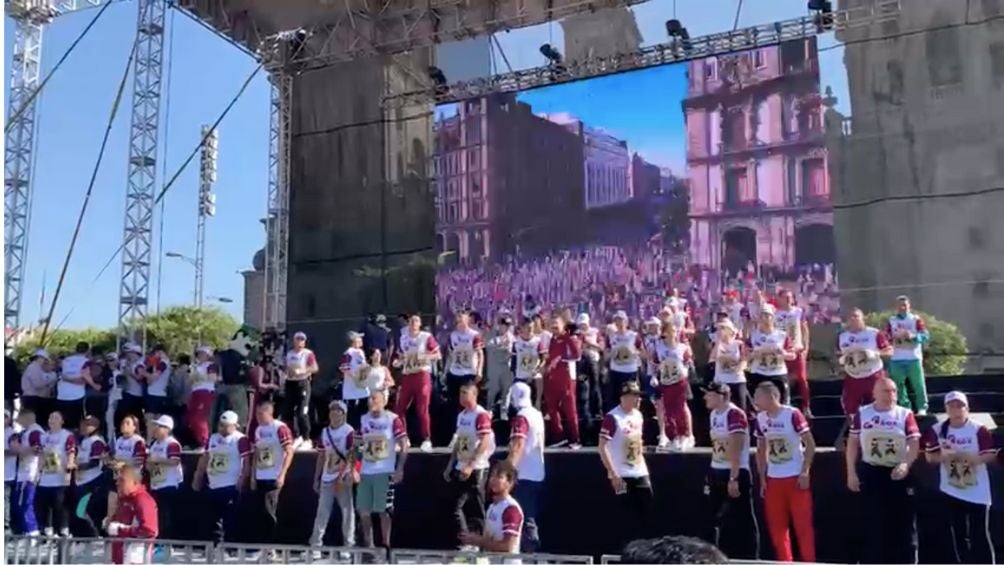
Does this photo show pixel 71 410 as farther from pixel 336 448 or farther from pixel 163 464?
pixel 336 448

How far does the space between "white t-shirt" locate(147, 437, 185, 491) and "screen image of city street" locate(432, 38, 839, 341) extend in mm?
6534

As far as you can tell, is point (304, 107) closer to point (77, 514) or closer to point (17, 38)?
point (17, 38)

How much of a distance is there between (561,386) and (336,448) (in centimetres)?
221

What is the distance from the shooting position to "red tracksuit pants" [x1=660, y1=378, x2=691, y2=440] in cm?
801

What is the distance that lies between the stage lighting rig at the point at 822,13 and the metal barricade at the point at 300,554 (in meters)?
9.77

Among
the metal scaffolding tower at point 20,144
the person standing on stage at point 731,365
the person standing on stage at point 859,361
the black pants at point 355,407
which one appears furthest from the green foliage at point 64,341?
the person standing on stage at point 859,361

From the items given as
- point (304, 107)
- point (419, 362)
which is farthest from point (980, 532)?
point (304, 107)

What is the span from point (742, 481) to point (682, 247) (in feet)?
22.2

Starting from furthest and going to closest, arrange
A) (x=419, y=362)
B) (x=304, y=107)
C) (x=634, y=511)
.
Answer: (x=304, y=107)
(x=419, y=362)
(x=634, y=511)

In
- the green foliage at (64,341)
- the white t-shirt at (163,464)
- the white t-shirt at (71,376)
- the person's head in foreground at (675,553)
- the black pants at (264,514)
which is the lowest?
the black pants at (264,514)

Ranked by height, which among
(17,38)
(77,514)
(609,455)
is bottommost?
(77,514)

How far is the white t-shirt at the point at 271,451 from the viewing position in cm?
764

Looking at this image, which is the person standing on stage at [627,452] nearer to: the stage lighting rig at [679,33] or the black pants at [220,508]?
the black pants at [220,508]

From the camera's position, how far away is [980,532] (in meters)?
5.93
